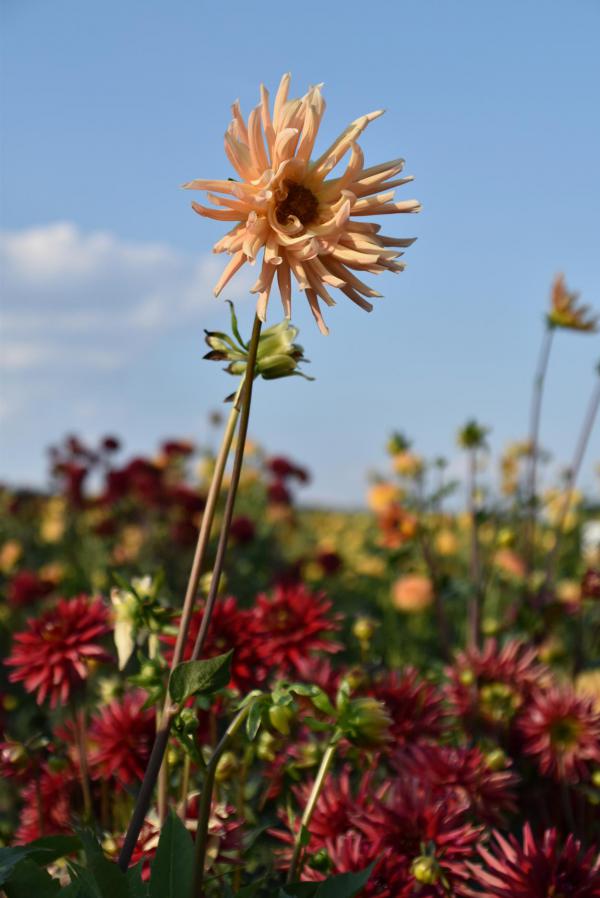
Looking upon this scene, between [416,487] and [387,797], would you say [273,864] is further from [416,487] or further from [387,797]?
[416,487]

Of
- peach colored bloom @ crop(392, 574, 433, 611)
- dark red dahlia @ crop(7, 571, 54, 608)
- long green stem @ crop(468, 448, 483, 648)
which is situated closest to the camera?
long green stem @ crop(468, 448, 483, 648)

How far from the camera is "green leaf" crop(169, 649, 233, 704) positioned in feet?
3.26

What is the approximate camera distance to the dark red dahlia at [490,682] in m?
1.93

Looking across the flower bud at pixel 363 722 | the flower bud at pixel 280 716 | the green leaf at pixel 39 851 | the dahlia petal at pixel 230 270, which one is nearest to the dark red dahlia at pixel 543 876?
the flower bud at pixel 363 722

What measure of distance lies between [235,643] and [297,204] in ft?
2.47

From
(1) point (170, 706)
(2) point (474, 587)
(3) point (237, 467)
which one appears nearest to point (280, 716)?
(1) point (170, 706)

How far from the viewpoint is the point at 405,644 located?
4.30m

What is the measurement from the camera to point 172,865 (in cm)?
99

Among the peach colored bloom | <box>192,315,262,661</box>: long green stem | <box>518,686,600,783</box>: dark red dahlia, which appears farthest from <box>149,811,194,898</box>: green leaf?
the peach colored bloom

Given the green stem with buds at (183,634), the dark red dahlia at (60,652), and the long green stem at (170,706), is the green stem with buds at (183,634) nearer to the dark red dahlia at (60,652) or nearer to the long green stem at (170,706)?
the long green stem at (170,706)

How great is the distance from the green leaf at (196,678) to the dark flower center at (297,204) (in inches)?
19.0

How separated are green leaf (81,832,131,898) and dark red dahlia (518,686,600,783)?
104 centimetres

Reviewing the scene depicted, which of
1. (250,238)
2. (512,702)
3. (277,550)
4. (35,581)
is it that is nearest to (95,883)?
(250,238)

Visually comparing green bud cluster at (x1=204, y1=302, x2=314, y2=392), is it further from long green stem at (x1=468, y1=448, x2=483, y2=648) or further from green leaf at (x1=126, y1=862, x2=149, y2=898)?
long green stem at (x1=468, y1=448, x2=483, y2=648)
